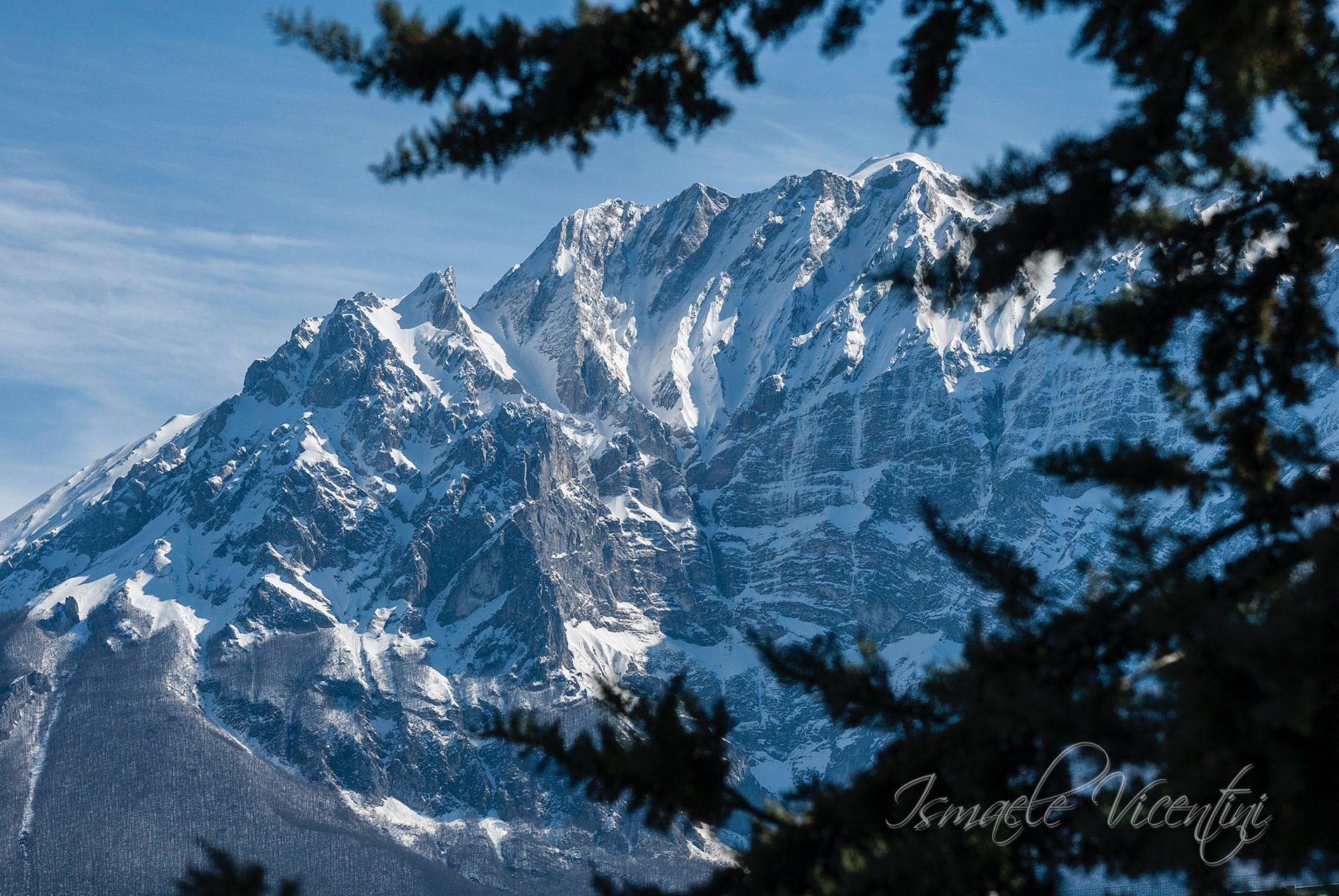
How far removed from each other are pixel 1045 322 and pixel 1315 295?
1.98 m

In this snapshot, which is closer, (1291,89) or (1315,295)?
(1291,89)

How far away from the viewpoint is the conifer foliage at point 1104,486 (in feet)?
21.6

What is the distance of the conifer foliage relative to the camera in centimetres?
658

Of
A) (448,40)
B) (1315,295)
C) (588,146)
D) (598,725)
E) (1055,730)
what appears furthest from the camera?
(1315,295)

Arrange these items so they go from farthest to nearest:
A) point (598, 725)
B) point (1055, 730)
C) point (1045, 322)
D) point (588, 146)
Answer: point (1045, 322) → point (588, 146) → point (598, 725) → point (1055, 730)

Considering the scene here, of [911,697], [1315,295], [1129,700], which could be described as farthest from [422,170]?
[1315,295]

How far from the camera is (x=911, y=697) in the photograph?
9.34 metres

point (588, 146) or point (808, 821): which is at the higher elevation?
point (588, 146)

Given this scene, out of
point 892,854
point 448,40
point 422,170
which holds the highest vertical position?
point 448,40

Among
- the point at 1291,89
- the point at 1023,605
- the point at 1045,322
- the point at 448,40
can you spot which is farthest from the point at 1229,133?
the point at 448,40

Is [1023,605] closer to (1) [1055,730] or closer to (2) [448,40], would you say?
(1) [1055,730]

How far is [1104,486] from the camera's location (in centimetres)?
939

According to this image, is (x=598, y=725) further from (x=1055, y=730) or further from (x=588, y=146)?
(x=588, y=146)

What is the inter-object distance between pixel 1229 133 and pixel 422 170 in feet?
16.9
